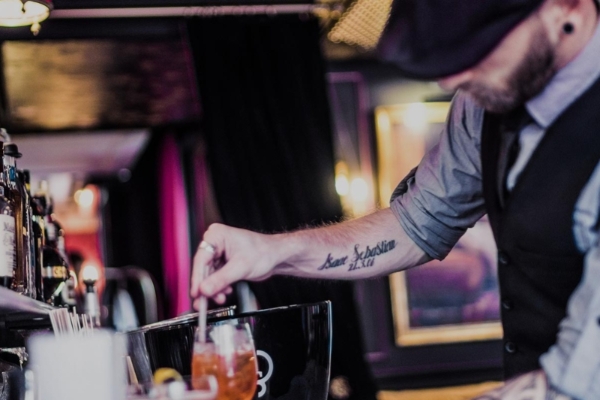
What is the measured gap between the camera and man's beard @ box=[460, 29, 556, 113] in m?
1.13

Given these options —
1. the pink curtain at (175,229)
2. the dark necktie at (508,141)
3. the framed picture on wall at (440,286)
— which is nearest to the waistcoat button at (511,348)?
the dark necktie at (508,141)

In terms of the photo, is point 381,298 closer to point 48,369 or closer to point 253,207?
point 253,207

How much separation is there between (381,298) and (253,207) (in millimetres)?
2040

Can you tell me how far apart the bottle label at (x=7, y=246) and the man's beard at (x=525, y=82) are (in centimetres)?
85

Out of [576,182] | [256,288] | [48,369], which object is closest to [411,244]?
[576,182]

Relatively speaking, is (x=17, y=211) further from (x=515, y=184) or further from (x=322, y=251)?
(x=515, y=184)

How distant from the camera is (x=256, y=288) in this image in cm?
415

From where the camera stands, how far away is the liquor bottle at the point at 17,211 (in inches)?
63.1

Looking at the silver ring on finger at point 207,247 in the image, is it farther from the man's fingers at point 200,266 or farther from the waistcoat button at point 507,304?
the waistcoat button at point 507,304

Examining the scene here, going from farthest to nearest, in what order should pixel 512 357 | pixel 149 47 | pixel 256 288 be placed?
pixel 149 47
pixel 256 288
pixel 512 357

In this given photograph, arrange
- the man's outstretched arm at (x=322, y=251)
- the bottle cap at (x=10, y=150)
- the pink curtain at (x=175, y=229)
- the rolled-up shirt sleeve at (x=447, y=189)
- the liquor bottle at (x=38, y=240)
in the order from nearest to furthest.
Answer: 1. the man's outstretched arm at (x=322, y=251)
2. the rolled-up shirt sleeve at (x=447, y=189)
3. the bottle cap at (x=10, y=150)
4. the liquor bottle at (x=38, y=240)
5. the pink curtain at (x=175, y=229)

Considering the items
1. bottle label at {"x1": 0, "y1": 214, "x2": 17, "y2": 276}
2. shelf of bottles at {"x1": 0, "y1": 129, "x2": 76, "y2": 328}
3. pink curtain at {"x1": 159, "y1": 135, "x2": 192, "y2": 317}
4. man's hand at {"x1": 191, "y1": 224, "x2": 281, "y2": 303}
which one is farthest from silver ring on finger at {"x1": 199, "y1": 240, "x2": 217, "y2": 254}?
pink curtain at {"x1": 159, "y1": 135, "x2": 192, "y2": 317}

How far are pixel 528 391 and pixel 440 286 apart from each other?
16.6 feet

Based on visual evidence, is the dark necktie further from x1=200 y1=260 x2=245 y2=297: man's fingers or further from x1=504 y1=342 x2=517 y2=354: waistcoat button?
x1=200 y1=260 x2=245 y2=297: man's fingers
